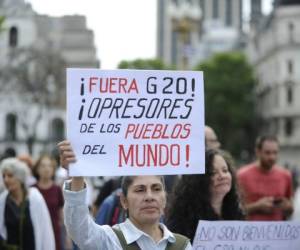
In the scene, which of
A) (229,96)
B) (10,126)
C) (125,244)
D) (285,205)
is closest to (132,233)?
(125,244)

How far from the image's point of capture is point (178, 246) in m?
3.78

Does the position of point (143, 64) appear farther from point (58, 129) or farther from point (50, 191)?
point (50, 191)

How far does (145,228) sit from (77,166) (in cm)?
44

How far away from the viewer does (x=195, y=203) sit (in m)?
4.91

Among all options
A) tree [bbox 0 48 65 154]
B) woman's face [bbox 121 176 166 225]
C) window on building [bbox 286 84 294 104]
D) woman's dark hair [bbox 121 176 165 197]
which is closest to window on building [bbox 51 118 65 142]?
tree [bbox 0 48 65 154]

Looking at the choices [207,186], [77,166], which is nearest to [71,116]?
[77,166]

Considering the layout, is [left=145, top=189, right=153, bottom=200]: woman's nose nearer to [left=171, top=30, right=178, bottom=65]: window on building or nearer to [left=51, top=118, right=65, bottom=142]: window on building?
[left=51, top=118, right=65, bottom=142]: window on building

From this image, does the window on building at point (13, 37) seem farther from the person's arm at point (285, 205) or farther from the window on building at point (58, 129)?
the person's arm at point (285, 205)

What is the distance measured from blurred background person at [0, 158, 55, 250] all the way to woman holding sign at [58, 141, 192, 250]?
2789mm

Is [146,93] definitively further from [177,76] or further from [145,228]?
[145,228]

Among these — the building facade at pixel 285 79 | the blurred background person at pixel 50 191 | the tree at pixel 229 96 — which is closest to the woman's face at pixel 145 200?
the blurred background person at pixel 50 191

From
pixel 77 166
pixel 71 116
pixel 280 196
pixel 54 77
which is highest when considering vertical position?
pixel 54 77

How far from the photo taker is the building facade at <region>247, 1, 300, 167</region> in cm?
6216

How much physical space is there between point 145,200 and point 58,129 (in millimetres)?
63618
